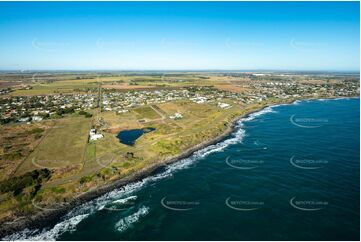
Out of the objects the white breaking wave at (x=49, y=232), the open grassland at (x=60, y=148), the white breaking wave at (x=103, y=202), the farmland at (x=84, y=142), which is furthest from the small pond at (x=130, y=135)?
the white breaking wave at (x=49, y=232)

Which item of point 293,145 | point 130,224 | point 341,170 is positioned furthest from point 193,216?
point 293,145

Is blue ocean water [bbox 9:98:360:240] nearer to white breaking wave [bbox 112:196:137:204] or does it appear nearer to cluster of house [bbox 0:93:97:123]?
Answer: white breaking wave [bbox 112:196:137:204]

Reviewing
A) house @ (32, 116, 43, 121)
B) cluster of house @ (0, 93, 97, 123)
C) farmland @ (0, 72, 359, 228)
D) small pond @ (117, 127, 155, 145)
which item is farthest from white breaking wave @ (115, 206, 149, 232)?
cluster of house @ (0, 93, 97, 123)

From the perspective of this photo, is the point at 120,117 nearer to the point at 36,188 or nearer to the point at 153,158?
the point at 153,158

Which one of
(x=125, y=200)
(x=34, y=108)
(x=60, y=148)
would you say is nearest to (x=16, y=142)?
(x=60, y=148)

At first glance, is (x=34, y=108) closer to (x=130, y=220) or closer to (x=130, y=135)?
(x=130, y=135)

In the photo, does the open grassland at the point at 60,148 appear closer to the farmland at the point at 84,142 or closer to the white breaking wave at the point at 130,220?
the farmland at the point at 84,142
